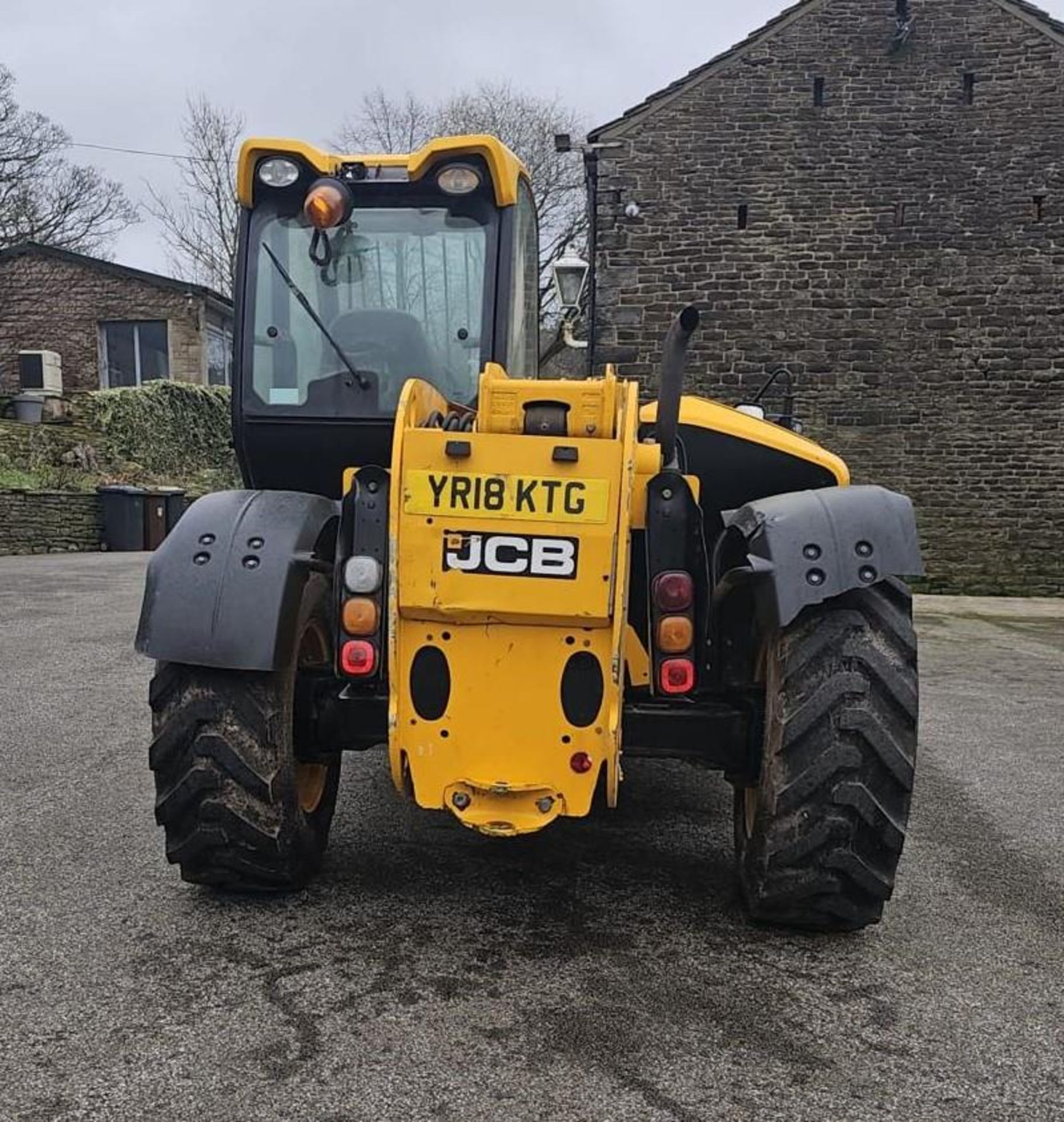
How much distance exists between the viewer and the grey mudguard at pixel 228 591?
3068 mm

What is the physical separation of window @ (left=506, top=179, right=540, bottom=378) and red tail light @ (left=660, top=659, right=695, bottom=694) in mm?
1587

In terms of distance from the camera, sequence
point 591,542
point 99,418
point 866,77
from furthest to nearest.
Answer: point 99,418, point 866,77, point 591,542

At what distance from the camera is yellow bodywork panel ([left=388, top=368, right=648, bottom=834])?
2.87 metres

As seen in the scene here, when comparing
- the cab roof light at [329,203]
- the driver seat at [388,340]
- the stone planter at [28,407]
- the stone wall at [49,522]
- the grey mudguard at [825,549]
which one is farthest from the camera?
the stone planter at [28,407]

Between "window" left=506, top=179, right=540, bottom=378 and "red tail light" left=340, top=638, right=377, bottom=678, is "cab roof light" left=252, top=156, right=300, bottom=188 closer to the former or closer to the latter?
"window" left=506, top=179, right=540, bottom=378

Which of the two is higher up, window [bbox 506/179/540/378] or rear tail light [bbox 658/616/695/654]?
window [bbox 506/179/540/378]

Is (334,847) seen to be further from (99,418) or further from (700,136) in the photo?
(99,418)

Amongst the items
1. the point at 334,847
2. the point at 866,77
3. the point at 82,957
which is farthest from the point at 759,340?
the point at 82,957

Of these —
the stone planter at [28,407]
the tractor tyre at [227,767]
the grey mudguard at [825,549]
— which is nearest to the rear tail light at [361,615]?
the tractor tyre at [227,767]

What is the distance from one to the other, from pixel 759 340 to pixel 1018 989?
1288 cm

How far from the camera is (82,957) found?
308cm

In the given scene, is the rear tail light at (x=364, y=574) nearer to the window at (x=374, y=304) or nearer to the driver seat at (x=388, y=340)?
the window at (x=374, y=304)

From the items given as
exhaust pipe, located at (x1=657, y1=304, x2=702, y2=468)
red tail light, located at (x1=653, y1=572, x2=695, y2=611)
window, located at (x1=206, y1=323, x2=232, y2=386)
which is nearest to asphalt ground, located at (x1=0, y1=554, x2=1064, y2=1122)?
red tail light, located at (x1=653, y1=572, x2=695, y2=611)

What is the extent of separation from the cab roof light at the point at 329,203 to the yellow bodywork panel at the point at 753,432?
1.18m
